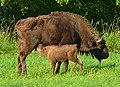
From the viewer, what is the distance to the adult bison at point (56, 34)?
13.1m

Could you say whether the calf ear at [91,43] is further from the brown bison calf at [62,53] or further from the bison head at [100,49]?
the brown bison calf at [62,53]

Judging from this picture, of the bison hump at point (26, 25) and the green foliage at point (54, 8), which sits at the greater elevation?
the bison hump at point (26, 25)

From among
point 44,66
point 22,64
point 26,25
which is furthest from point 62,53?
point 44,66

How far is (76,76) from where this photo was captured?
39.8ft

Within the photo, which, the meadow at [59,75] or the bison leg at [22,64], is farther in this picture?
the bison leg at [22,64]

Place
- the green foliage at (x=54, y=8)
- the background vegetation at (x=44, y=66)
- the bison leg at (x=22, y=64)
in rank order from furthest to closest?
the green foliage at (x=54, y=8), the bison leg at (x=22, y=64), the background vegetation at (x=44, y=66)

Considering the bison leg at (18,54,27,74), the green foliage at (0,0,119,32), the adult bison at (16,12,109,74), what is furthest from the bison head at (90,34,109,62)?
the green foliage at (0,0,119,32)

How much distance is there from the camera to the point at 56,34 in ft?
44.1

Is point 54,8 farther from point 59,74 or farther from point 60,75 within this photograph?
point 60,75

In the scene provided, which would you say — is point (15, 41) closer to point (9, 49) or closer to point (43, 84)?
point (9, 49)

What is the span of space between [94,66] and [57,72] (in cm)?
174

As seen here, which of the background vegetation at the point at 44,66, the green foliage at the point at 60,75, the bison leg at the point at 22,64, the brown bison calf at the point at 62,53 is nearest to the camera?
the green foliage at the point at 60,75

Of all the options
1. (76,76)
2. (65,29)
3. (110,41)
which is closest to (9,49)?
(110,41)

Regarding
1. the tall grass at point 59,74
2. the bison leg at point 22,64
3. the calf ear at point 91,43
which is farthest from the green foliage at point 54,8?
the bison leg at point 22,64
